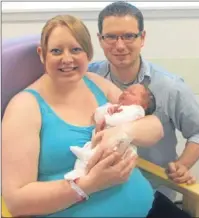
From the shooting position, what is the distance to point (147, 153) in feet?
3.44

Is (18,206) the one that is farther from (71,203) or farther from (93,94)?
(93,94)

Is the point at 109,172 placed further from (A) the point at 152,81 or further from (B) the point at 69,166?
(A) the point at 152,81

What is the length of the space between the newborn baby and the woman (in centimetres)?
1

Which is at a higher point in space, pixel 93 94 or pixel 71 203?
pixel 93 94

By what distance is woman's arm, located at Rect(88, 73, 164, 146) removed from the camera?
0.97 meters

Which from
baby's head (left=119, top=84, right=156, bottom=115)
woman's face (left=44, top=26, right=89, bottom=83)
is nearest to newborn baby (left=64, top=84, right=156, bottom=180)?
baby's head (left=119, top=84, right=156, bottom=115)

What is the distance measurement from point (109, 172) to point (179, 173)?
0.22 m

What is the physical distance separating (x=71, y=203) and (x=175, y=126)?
1.07ft

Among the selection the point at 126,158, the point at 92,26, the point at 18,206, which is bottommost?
the point at 18,206

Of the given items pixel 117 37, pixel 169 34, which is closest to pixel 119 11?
pixel 117 37

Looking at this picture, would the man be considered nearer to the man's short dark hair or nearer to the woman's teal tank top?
the man's short dark hair

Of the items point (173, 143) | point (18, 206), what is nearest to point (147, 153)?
point (173, 143)

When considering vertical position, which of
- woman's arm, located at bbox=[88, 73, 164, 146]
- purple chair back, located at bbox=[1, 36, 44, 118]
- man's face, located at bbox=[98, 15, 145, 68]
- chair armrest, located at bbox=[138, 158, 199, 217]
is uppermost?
man's face, located at bbox=[98, 15, 145, 68]

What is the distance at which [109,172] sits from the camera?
934 mm
